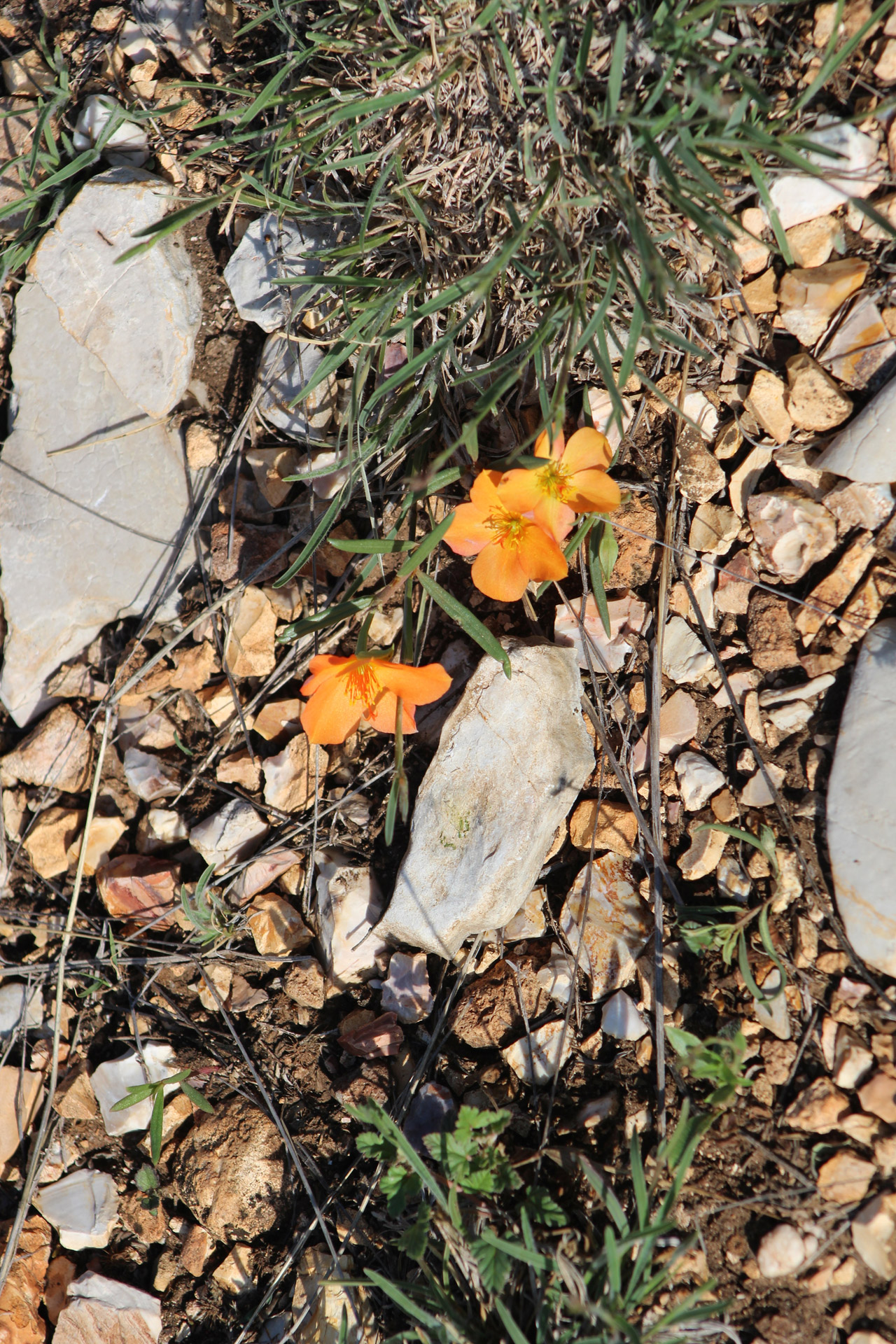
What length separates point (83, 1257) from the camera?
2379mm

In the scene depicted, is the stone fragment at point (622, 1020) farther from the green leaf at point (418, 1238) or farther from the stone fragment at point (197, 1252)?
the stone fragment at point (197, 1252)

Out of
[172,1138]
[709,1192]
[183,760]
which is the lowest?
[172,1138]

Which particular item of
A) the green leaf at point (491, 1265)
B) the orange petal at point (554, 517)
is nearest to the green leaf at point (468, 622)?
the orange petal at point (554, 517)

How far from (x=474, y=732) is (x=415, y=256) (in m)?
1.32

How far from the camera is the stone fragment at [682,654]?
87.9 inches

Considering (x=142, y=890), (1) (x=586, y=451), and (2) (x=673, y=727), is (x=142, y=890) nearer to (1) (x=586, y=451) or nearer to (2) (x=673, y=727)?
(2) (x=673, y=727)

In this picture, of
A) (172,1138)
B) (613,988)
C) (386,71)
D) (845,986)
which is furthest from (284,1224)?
(386,71)

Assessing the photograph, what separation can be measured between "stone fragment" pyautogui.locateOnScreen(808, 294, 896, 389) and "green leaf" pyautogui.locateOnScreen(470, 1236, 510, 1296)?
88.7 inches

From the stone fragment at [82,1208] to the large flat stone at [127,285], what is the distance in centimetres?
236

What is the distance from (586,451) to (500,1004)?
146 cm

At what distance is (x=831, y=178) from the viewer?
1.93 metres

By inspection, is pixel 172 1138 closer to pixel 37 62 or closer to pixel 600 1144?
→ pixel 600 1144

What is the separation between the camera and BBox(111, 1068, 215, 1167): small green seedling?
220cm

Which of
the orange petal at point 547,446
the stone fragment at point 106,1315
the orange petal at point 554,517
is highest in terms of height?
the orange petal at point 547,446
